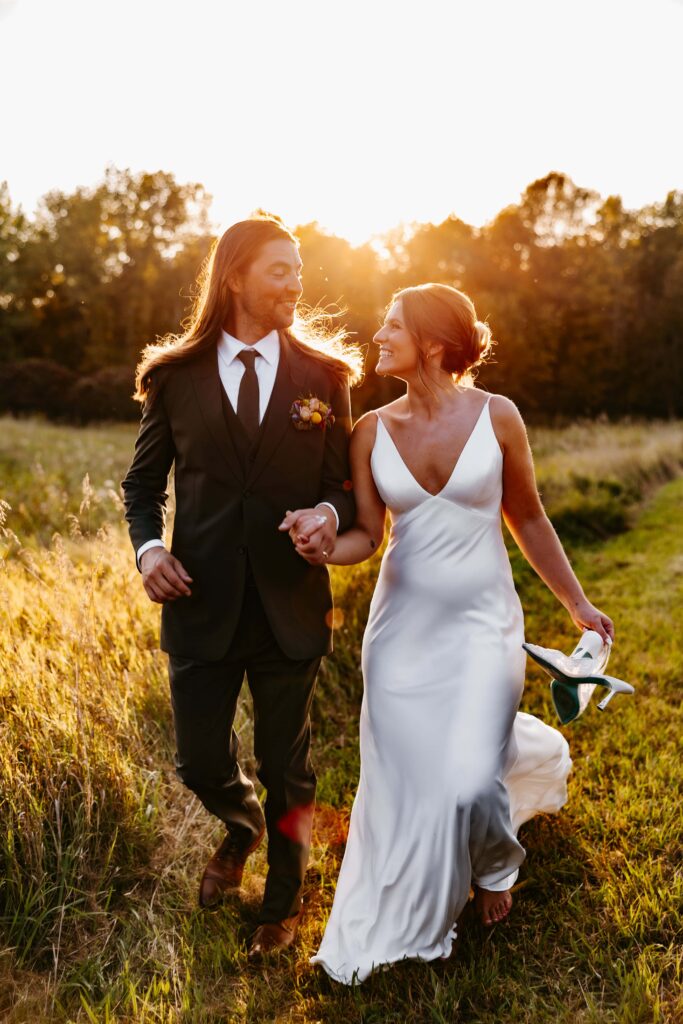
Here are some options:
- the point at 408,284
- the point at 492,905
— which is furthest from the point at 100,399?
the point at 492,905

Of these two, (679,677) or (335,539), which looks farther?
(679,677)

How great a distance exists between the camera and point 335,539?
9.70 ft

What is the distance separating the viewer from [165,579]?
2.81m

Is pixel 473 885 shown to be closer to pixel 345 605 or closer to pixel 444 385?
pixel 444 385

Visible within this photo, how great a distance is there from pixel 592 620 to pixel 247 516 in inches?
56.4

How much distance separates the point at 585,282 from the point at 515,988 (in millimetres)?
35145

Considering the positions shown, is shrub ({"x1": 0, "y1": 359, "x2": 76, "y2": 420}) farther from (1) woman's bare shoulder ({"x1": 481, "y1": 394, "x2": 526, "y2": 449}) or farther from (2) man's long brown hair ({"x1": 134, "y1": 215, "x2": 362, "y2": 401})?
(1) woman's bare shoulder ({"x1": 481, "y1": 394, "x2": 526, "y2": 449})

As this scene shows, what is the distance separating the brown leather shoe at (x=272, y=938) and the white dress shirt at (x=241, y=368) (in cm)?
146

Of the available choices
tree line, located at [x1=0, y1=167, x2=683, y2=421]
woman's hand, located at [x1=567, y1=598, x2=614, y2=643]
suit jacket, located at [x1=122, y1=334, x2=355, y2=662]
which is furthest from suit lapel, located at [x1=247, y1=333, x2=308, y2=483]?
tree line, located at [x1=0, y1=167, x2=683, y2=421]

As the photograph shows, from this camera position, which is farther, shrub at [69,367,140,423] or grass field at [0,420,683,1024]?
shrub at [69,367,140,423]

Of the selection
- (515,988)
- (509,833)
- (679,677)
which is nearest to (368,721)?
(509,833)

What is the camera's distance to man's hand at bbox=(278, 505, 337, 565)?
2752 millimetres

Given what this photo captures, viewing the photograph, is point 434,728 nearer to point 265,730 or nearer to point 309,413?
point 265,730

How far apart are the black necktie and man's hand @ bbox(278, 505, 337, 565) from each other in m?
0.36
